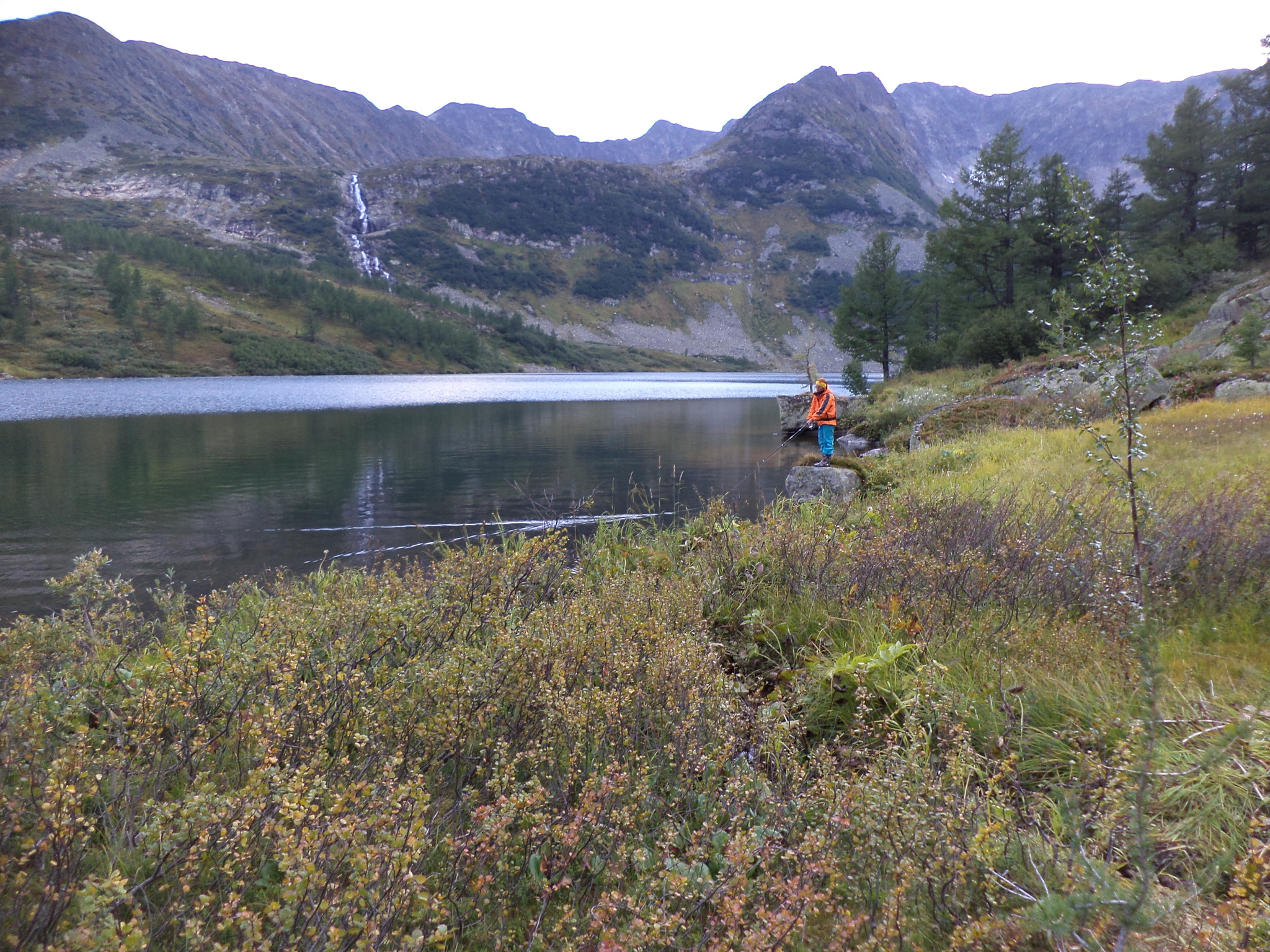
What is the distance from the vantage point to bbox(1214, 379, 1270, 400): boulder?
43.5 feet

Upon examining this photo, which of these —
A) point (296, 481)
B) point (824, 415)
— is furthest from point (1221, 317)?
point (296, 481)

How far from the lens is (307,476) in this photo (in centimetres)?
2083

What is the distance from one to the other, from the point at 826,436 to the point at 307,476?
55.2 ft

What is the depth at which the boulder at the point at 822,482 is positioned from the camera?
11484 mm

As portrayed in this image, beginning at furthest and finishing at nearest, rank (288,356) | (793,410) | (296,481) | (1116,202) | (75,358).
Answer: (288,356), (75,358), (1116,202), (793,410), (296,481)

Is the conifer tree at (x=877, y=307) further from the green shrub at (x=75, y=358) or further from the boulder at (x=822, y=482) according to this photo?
the green shrub at (x=75, y=358)

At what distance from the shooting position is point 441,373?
134125mm

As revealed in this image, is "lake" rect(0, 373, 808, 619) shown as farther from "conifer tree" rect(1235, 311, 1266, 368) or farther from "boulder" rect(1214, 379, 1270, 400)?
"conifer tree" rect(1235, 311, 1266, 368)

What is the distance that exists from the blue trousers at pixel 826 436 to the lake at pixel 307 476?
2.03m

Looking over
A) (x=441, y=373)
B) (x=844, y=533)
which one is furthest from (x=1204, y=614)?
(x=441, y=373)

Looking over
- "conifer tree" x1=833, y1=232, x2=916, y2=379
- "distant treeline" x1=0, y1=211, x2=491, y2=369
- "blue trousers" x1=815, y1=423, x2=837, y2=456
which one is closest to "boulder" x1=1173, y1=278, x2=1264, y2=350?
"blue trousers" x1=815, y1=423, x2=837, y2=456

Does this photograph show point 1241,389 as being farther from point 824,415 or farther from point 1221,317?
point 1221,317

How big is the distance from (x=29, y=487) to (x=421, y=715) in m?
22.0

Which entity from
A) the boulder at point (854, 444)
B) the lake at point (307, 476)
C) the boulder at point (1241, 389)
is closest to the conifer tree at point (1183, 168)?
the boulder at point (854, 444)
